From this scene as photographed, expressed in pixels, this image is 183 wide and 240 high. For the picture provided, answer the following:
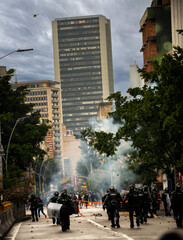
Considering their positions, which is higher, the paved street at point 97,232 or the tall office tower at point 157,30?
the tall office tower at point 157,30

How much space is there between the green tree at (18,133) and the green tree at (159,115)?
960cm

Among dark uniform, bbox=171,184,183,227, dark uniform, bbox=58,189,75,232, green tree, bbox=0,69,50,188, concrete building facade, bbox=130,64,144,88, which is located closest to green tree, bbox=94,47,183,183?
green tree, bbox=0,69,50,188

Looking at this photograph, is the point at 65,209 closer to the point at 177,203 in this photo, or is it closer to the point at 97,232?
the point at 97,232

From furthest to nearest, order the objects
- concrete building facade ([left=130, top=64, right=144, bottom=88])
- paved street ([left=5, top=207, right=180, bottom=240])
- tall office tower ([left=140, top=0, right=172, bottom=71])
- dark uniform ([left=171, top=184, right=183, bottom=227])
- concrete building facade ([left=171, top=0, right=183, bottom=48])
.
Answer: concrete building facade ([left=130, top=64, right=144, bottom=88]) < tall office tower ([left=140, top=0, right=172, bottom=71]) < concrete building facade ([left=171, top=0, right=183, bottom=48]) < dark uniform ([left=171, top=184, right=183, bottom=227]) < paved street ([left=5, top=207, right=180, bottom=240])

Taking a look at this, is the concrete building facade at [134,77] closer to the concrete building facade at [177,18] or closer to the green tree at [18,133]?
the concrete building facade at [177,18]

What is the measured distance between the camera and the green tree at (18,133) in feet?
140

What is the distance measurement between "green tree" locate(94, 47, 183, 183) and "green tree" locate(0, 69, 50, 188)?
960cm

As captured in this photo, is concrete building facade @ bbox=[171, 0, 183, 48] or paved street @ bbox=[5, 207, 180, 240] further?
concrete building facade @ bbox=[171, 0, 183, 48]

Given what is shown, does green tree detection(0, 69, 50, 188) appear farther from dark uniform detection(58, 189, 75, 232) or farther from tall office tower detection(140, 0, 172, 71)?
tall office tower detection(140, 0, 172, 71)

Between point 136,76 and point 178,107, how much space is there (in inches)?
3016

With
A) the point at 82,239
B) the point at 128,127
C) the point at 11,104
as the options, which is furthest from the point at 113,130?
the point at 82,239

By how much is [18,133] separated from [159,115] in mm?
19742

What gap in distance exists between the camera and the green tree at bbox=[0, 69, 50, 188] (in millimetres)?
42812

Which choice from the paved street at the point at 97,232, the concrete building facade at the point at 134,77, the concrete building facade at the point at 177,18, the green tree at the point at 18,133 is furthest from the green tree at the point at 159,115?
the concrete building facade at the point at 134,77
